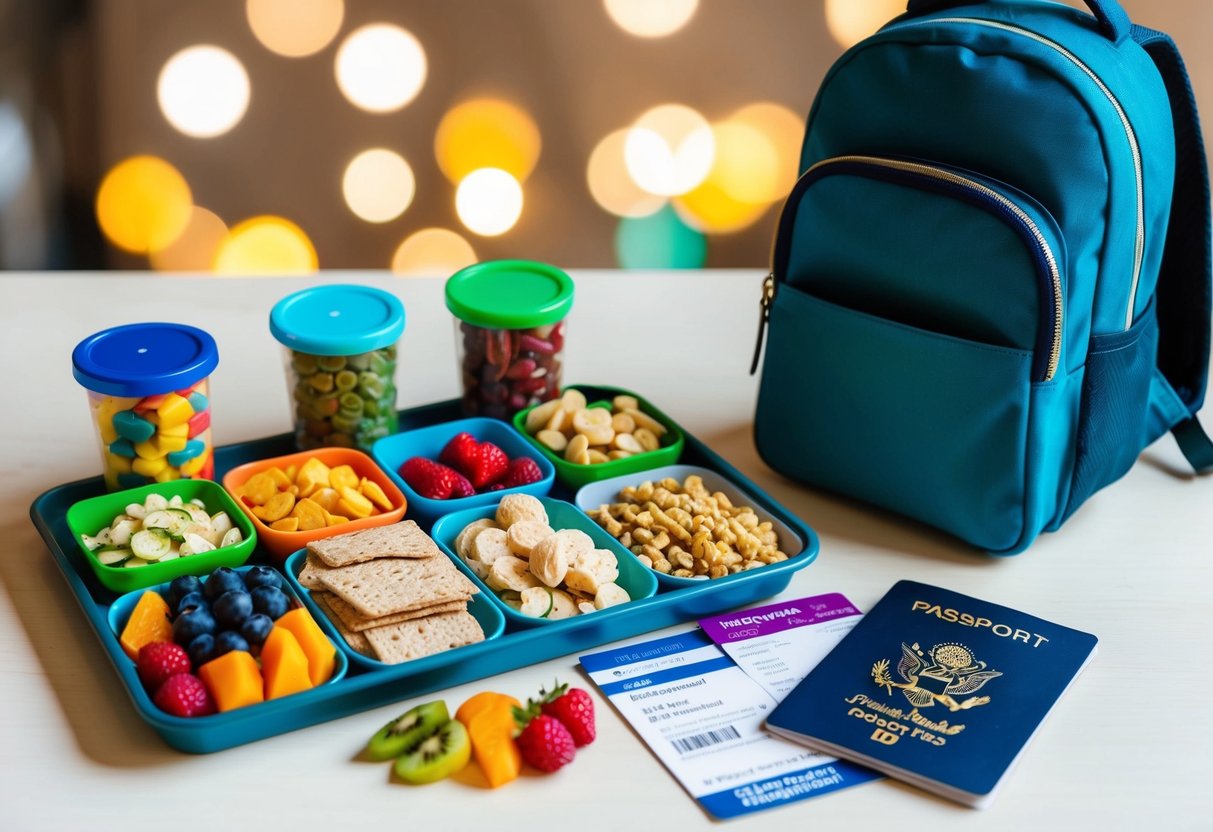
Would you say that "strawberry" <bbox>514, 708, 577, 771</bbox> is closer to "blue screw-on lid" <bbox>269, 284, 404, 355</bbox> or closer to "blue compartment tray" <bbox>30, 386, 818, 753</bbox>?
"blue compartment tray" <bbox>30, 386, 818, 753</bbox>

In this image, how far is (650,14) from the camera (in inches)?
85.4

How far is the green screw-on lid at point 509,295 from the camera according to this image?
1.29 meters

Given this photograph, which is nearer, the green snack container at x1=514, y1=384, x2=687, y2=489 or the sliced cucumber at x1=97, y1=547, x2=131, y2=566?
the sliced cucumber at x1=97, y1=547, x2=131, y2=566

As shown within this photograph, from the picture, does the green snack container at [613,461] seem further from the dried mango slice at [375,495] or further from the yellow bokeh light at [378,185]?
the yellow bokeh light at [378,185]

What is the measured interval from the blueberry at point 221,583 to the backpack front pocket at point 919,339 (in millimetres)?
572

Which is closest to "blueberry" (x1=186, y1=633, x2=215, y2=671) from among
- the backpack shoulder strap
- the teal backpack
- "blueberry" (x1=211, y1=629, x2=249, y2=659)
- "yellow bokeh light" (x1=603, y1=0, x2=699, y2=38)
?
"blueberry" (x1=211, y1=629, x2=249, y2=659)

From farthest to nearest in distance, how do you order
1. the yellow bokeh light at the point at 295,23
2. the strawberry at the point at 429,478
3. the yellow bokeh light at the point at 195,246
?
the yellow bokeh light at the point at 195,246 → the yellow bokeh light at the point at 295,23 → the strawberry at the point at 429,478

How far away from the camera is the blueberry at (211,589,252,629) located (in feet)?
3.11

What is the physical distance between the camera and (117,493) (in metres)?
1.11

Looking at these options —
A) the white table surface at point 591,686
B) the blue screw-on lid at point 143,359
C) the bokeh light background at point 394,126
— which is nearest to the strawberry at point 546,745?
the white table surface at point 591,686

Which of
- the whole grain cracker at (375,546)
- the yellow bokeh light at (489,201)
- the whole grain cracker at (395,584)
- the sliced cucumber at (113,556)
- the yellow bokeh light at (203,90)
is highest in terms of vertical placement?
the yellow bokeh light at (203,90)

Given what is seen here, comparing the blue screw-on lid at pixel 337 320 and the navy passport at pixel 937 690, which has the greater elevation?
the blue screw-on lid at pixel 337 320

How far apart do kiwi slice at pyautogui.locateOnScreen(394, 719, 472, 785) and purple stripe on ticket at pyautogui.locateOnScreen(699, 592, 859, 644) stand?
252mm

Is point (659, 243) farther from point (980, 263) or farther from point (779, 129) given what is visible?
point (980, 263)
